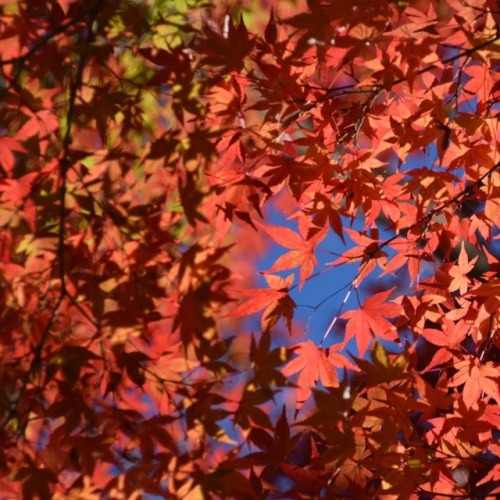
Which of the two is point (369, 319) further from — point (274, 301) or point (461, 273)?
point (461, 273)

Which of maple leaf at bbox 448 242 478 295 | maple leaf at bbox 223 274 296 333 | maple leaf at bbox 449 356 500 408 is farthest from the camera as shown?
maple leaf at bbox 448 242 478 295

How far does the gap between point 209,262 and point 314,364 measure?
21.7 inches

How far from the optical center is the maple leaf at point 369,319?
164 centimetres

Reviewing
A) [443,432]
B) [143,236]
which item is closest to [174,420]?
[143,236]

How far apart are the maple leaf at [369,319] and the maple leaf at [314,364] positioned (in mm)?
48

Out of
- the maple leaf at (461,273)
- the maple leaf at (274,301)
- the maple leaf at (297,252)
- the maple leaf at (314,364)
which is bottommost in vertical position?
the maple leaf at (314,364)

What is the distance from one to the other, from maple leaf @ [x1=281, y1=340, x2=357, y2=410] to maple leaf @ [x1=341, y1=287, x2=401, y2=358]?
5 centimetres

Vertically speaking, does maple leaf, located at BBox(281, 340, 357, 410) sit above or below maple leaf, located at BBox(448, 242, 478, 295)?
below

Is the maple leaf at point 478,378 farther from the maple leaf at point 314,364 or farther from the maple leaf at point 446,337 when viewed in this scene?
the maple leaf at point 314,364

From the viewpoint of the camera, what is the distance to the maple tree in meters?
1.24

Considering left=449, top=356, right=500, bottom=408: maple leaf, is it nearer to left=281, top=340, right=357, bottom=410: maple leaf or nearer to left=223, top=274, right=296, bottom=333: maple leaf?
left=281, top=340, right=357, bottom=410: maple leaf

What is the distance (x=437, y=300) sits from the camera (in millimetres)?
1759

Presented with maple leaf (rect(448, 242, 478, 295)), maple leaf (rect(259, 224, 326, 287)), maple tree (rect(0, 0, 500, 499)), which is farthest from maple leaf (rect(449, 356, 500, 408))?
maple leaf (rect(259, 224, 326, 287))

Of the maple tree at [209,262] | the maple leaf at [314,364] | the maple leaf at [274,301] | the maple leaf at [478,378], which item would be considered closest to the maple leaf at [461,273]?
the maple tree at [209,262]
